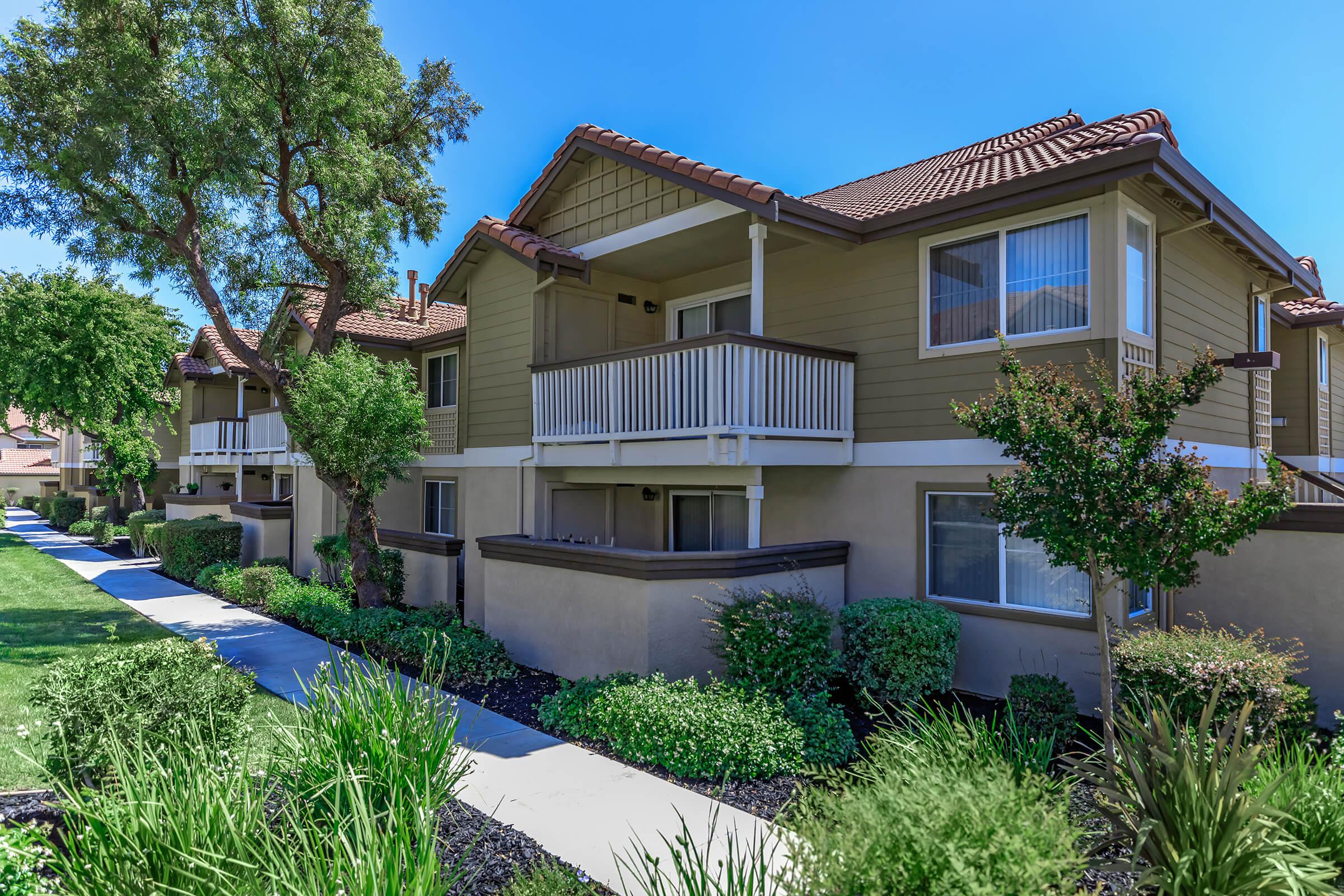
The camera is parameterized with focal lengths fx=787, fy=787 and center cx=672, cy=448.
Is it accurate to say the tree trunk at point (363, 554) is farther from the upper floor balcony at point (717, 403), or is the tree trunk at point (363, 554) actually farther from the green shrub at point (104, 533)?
the green shrub at point (104, 533)

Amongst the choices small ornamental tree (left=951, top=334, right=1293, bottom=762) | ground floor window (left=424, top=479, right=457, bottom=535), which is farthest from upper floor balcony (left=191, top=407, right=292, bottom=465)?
small ornamental tree (left=951, top=334, right=1293, bottom=762)

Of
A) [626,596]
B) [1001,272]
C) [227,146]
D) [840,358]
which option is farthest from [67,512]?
[1001,272]

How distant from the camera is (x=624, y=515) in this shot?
46.5 ft

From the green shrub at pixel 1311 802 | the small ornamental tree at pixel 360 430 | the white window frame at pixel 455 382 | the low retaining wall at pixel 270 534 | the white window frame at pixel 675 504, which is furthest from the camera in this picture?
the low retaining wall at pixel 270 534

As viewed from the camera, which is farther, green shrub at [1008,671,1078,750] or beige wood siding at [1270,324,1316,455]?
beige wood siding at [1270,324,1316,455]

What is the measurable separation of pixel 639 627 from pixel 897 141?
1481 centimetres

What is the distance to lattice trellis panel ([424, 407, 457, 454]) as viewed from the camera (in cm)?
1667

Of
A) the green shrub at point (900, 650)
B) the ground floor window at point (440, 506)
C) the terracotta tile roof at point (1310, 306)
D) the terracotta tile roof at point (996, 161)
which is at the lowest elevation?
the green shrub at point (900, 650)

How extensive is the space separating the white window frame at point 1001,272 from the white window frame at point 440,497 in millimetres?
10223

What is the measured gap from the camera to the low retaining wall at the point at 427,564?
1337 cm

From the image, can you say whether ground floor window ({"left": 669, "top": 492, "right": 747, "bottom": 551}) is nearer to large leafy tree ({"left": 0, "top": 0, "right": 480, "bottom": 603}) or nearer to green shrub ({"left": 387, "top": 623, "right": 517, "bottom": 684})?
green shrub ({"left": 387, "top": 623, "right": 517, "bottom": 684})

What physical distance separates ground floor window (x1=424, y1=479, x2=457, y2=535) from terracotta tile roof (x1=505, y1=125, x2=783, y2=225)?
621cm

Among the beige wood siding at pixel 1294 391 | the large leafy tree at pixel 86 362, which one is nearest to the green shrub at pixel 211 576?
the large leafy tree at pixel 86 362

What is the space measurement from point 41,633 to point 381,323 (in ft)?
33.3
